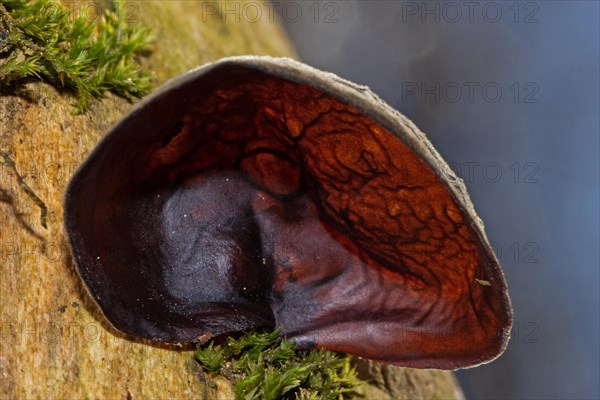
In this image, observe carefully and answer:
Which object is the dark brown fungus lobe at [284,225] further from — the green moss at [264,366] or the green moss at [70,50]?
the green moss at [70,50]

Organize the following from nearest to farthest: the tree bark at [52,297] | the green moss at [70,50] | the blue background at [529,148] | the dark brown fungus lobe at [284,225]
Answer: the dark brown fungus lobe at [284,225] → the tree bark at [52,297] → the green moss at [70,50] → the blue background at [529,148]

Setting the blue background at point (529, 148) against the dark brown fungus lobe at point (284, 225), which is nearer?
the dark brown fungus lobe at point (284, 225)

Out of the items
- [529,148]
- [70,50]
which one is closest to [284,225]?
[70,50]

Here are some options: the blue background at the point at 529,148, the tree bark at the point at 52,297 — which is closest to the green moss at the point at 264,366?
the tree bark at the point at 52,297

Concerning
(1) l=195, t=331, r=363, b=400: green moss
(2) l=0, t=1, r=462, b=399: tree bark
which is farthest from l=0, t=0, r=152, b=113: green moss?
(1) l=195, t=331, r=363, b=400: green moss

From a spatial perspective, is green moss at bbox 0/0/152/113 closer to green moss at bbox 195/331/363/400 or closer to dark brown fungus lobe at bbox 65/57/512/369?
dark brown fungus lobe at bbox 65/57/512/369

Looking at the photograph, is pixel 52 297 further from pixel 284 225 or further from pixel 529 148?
pixel 529 148

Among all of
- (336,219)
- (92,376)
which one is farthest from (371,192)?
(92,376)

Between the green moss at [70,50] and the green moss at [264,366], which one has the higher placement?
the green moss at [70,50]

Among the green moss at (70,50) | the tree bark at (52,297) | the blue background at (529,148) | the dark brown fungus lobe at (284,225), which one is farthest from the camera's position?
the blue background at (529,148)
